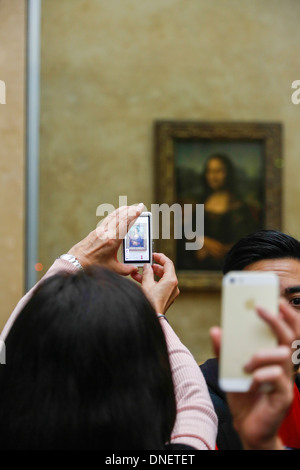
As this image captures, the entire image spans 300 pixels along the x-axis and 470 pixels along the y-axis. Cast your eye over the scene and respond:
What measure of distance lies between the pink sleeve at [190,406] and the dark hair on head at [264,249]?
97 cm

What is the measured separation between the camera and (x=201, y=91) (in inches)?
225

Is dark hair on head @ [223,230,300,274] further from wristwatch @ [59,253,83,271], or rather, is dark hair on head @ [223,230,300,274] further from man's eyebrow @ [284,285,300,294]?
wristwatch @ [59,253,83,271]

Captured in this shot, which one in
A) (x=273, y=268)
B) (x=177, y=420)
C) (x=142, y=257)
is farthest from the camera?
(x=273, y=268)

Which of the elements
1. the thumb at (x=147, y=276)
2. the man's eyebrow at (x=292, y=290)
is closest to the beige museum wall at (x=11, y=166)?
the man's eyebrow at (x=292, y=290)

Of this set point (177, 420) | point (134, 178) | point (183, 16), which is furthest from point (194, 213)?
point (177, 420)

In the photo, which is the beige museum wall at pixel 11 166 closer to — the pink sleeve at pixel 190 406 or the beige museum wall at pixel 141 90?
the beige museum wall at pixel 141 90


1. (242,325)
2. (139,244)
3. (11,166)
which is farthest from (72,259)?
(11,166)

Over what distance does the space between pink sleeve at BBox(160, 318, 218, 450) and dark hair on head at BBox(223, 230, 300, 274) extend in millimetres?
968

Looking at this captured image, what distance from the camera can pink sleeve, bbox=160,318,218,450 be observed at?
102 cm

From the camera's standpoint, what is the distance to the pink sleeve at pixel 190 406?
1.02 metres

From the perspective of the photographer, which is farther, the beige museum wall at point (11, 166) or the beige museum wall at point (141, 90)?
the beige museum wall at point (141, 90)

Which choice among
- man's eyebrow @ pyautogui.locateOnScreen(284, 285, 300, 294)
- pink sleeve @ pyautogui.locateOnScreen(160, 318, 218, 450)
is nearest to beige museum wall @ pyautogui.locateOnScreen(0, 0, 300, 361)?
man's eyebrow @ pyautogui.locateOnScreen(284, 285, 300, 294)
